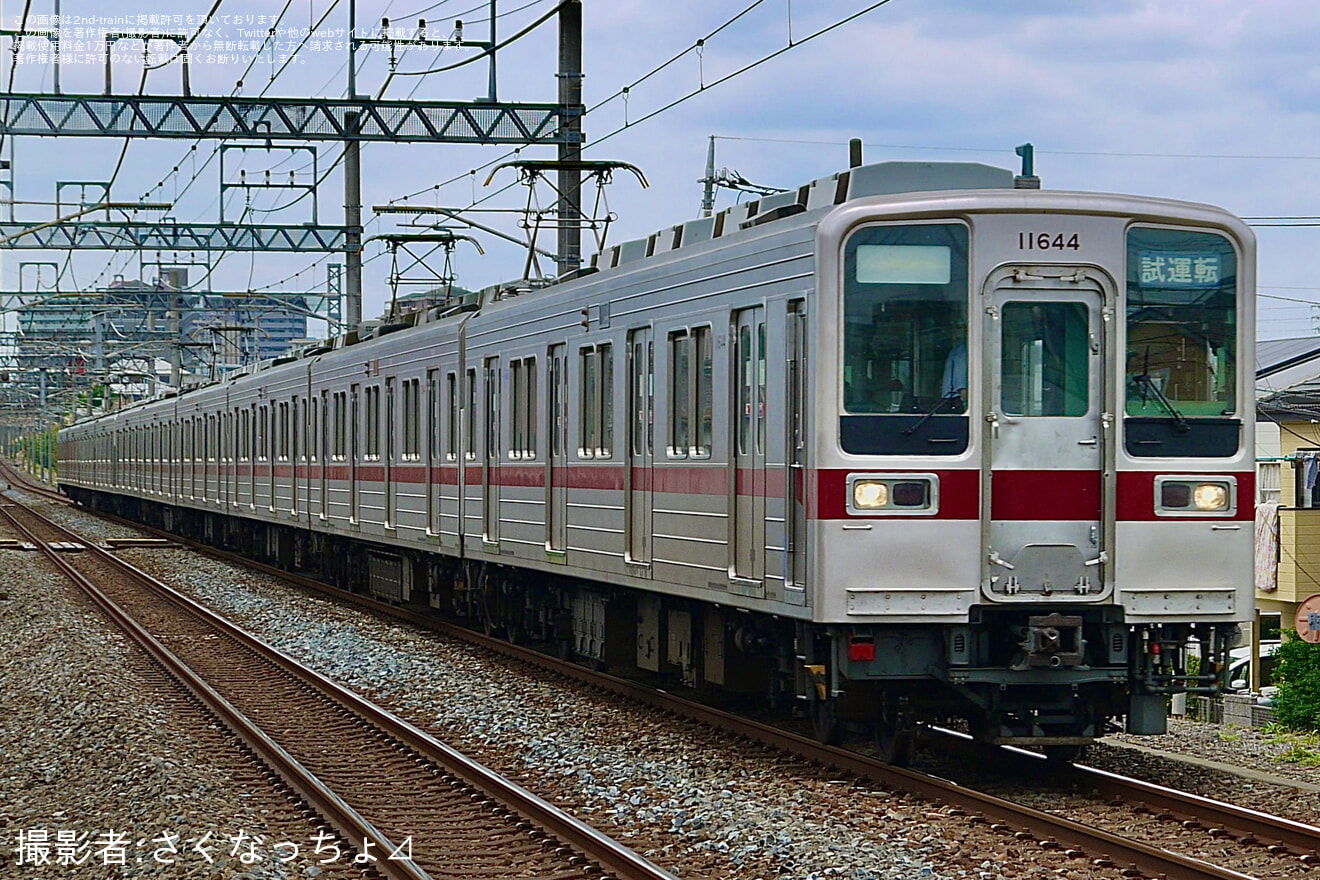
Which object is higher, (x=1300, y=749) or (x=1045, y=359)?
(x=1045, y=359)

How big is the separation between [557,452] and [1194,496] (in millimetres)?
5744

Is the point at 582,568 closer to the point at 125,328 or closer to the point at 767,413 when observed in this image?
the point at 767,413

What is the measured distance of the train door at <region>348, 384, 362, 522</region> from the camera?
21.2 metres

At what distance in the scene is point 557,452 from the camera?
13.8 m

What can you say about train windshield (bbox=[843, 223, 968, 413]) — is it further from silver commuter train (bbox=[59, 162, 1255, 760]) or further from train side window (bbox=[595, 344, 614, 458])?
train side window (bbox=[595, 344, 614, 458])

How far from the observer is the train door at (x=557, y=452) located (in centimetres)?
1354

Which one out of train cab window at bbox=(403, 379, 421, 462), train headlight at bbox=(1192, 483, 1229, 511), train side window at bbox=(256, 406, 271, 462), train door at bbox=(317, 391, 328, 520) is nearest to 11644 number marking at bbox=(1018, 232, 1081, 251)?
train headlight at bbox=(1192, 483, 1229, 511)

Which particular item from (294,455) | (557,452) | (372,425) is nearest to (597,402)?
(557,452)

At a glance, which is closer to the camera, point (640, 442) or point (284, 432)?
point (640, 442)

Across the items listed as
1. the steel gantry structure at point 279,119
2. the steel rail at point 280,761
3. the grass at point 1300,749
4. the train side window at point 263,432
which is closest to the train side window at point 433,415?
the steel rail at point 280,761

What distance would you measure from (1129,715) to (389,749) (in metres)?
4.29

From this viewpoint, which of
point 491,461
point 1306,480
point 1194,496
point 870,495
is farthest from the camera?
point 1306,480

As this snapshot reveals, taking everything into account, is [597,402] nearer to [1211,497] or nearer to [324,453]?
[1211,497]

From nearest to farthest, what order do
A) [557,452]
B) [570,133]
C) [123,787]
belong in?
[123,787] → [557,452] → [570,133]
